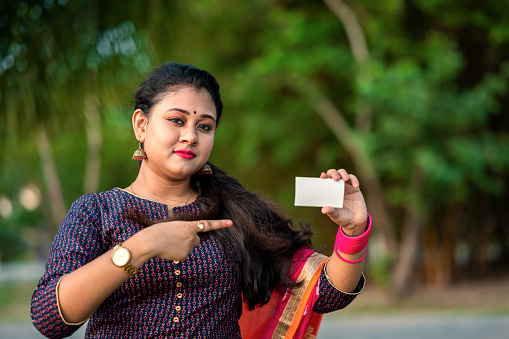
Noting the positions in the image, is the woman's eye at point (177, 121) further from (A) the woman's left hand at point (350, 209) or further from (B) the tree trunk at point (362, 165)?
(B) the tree trunk at point (362, 165)

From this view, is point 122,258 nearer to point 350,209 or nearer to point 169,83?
point 169,83

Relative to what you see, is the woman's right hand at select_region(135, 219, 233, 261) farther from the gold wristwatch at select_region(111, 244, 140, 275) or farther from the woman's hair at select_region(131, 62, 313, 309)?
the woman's hair at select_region(131, 62, 313, 309)

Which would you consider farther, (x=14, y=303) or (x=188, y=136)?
(x=14, y=303)

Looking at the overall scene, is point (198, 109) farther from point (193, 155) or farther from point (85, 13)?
point (85, 13)

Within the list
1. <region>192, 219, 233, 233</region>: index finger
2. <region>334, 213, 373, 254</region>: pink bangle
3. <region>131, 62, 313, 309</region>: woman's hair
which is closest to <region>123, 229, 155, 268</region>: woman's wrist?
<region>192, 219, 233, 233</region>: index finger

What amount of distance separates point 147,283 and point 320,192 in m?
0.55

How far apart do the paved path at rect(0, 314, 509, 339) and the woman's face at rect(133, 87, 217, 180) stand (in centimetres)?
627

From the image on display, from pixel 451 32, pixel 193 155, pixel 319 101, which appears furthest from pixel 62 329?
pixel 451 32

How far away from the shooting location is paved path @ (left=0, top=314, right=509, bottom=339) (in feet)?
24.6

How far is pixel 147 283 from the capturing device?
1693 mm

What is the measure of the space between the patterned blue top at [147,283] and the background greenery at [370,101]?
8.47 ft

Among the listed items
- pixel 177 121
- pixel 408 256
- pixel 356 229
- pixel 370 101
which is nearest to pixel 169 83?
pixel 177 121

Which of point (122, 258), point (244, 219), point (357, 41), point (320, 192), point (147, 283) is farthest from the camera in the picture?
point (357, 41)

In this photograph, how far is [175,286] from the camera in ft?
5.68
